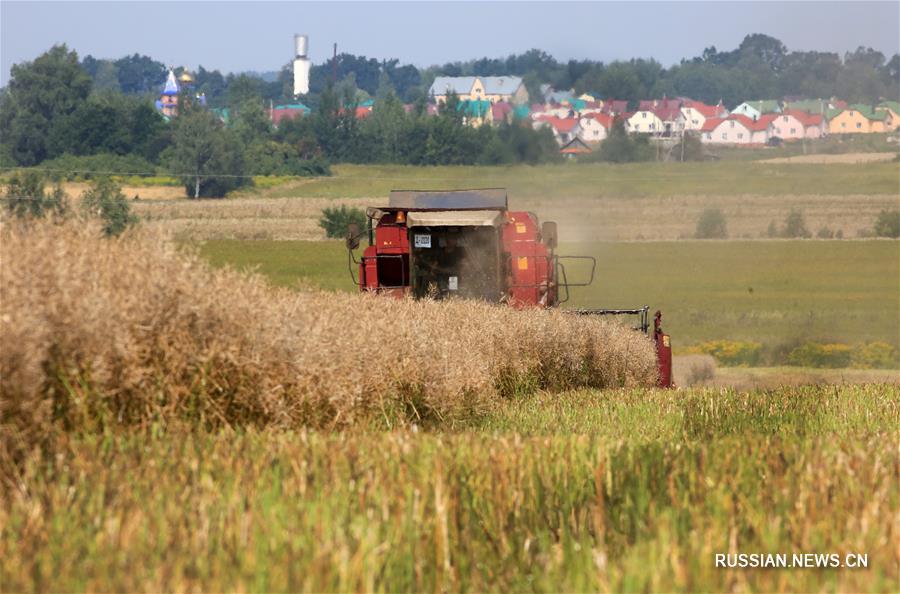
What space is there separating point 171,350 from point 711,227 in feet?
191

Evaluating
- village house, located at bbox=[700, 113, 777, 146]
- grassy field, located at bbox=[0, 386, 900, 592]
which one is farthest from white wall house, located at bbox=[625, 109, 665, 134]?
grassy field, located at bbox=[0, 386, 900, 592]

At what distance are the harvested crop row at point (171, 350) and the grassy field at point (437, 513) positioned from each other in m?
0.25

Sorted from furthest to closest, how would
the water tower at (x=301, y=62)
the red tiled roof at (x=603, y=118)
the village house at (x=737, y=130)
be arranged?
the water tower at (x=301, y=62) → the village house at (x=737, y=130) → the red tiled roof at (x=603, y=118)

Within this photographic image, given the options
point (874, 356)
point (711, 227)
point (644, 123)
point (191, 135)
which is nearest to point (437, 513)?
point (874, 356)

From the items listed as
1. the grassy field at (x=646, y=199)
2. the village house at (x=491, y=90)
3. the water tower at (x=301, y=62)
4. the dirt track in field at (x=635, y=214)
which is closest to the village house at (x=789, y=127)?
the grassy field at (x=646, y=199)

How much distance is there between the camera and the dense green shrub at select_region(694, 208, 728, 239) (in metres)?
63.4

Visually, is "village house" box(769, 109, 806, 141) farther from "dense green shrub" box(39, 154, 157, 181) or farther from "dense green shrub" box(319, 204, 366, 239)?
"dense green shrub" box(39, 154, 157, 181)

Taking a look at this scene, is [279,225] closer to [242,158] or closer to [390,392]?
[242,158]

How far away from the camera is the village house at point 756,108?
234ft

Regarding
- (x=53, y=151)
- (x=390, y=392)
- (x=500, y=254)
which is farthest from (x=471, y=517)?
(x=53, y=151)

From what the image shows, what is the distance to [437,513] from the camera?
5.36 meters

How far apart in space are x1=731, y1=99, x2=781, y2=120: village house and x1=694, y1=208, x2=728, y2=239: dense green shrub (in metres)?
9.13

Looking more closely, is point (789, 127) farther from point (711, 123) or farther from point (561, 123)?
point (561, 123)

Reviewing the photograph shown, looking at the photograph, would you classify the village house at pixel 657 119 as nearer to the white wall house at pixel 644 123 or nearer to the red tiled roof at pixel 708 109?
the white wall house at pixel 644 123
